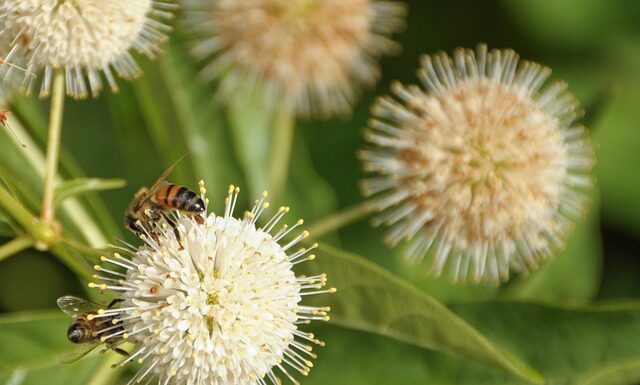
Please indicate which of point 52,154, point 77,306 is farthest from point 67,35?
point 77,306

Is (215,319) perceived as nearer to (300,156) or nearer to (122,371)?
(122,371)

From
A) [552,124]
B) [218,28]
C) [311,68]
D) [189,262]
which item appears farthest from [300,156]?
[189,262]

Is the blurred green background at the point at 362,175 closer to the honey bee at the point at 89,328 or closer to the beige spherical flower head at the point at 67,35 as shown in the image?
the beige spherical flower head at the point at 67,35

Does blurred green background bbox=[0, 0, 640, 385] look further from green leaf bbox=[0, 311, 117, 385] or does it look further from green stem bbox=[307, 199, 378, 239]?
green stem bbox=[307, 199, 378, 239]

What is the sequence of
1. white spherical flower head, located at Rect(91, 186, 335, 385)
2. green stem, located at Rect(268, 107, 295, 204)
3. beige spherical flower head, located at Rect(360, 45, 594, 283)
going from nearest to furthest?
1. white spherical flower head, located at Rect(91, 186, 335, 385)
2. beige spherical flower head, located at Rect(360, 45, 594, 283)
3. green stem, located at Rect(268, 107, 295, 204)

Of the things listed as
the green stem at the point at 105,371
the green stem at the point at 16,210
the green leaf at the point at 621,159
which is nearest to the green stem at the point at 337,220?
the green stem at the point at 105,371

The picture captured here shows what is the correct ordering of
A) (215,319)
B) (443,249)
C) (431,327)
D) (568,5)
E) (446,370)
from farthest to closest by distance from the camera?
1. (568,5)
2. (443,249)
3. (446,370)
4. (431,327)
5. (215,319)

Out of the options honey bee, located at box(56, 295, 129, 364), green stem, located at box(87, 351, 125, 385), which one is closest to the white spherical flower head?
honey bee, located at box(56, 295, 129, 364)
